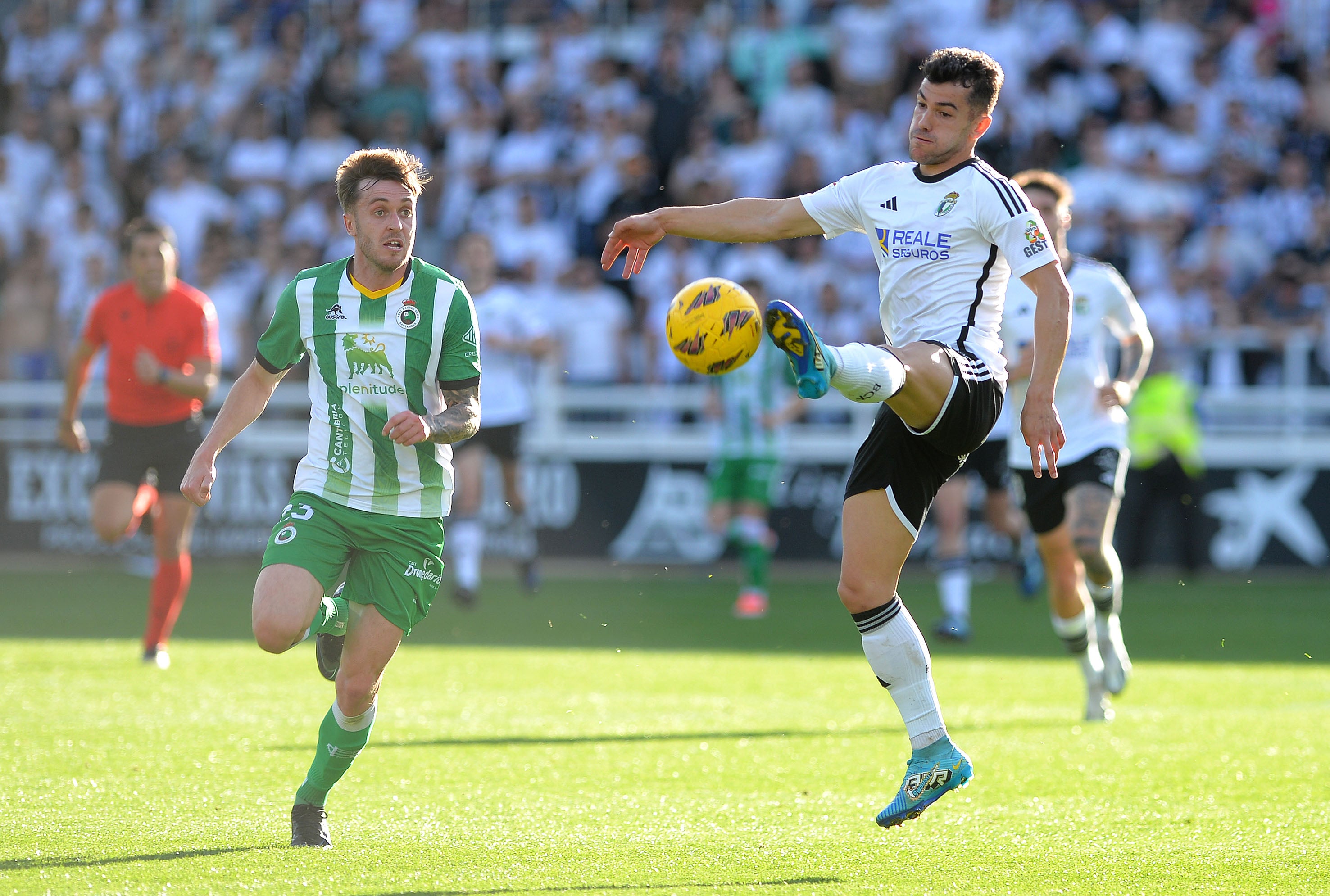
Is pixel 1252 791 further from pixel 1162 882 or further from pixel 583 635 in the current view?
pixel 583 635

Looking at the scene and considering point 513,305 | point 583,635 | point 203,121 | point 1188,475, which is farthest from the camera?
point 203,121

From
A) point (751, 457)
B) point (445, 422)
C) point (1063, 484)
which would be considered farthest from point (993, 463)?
point (445, 422)

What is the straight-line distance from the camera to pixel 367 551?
16.6 feet

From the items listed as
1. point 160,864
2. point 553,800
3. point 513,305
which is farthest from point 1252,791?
point 513,305

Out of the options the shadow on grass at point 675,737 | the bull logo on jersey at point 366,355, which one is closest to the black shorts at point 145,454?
the shadow on grass at point 675,737

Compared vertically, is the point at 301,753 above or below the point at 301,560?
below

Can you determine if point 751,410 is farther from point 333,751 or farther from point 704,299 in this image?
point 333,751

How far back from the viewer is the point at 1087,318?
7.80 m

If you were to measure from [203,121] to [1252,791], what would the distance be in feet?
50.8

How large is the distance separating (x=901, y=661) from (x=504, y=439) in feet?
24.5

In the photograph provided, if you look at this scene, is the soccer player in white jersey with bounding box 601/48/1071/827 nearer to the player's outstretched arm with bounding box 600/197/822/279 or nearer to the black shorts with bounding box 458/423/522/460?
the player's outstretched arm with bounding box 600/197/822/279

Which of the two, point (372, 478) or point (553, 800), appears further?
point (553, 800)

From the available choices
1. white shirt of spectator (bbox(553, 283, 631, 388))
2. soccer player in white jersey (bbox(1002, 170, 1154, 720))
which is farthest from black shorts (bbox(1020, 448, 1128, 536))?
white shirt of spectator (bbox(553, 283, 631, 388))

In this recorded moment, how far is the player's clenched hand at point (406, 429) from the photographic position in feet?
15.2
